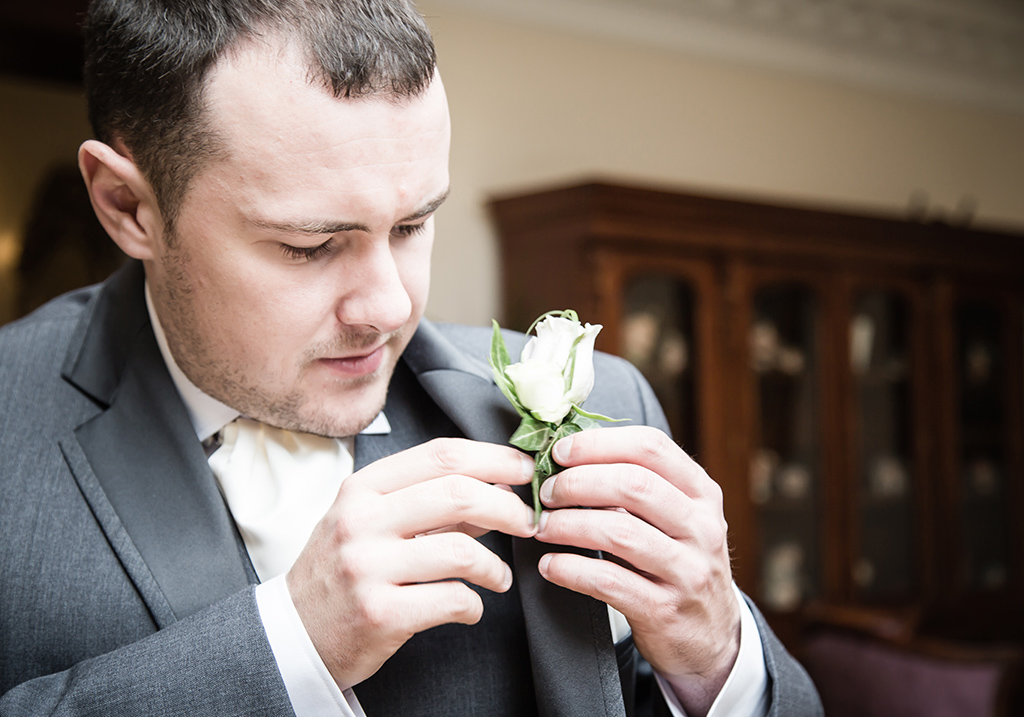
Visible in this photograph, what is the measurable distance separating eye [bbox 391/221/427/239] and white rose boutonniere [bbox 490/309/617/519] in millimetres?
155

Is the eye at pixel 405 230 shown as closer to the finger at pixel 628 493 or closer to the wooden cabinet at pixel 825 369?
the finger at pixel 628 493

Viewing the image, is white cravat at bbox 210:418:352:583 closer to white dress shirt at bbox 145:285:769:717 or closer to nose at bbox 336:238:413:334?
white dress shirt at bbox 145:285:769:717

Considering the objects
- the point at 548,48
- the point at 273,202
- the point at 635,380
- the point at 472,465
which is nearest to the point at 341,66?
the point at 273,202

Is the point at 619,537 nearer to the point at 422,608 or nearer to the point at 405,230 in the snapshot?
the point at 422,608

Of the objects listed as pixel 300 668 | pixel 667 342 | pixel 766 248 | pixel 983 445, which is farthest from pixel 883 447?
pixel 300 668

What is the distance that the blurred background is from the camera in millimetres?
3102

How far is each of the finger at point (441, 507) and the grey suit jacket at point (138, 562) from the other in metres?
0.12

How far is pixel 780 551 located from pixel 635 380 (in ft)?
9.42

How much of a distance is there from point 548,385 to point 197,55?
18.9 inches

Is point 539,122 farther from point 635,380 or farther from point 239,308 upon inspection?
point 239,308

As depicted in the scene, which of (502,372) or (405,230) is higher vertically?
(405,230)

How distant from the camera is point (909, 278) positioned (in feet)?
13.3

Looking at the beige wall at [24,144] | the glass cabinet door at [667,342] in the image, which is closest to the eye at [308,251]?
the beige wall at [24,144]

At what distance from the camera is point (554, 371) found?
856 mm
